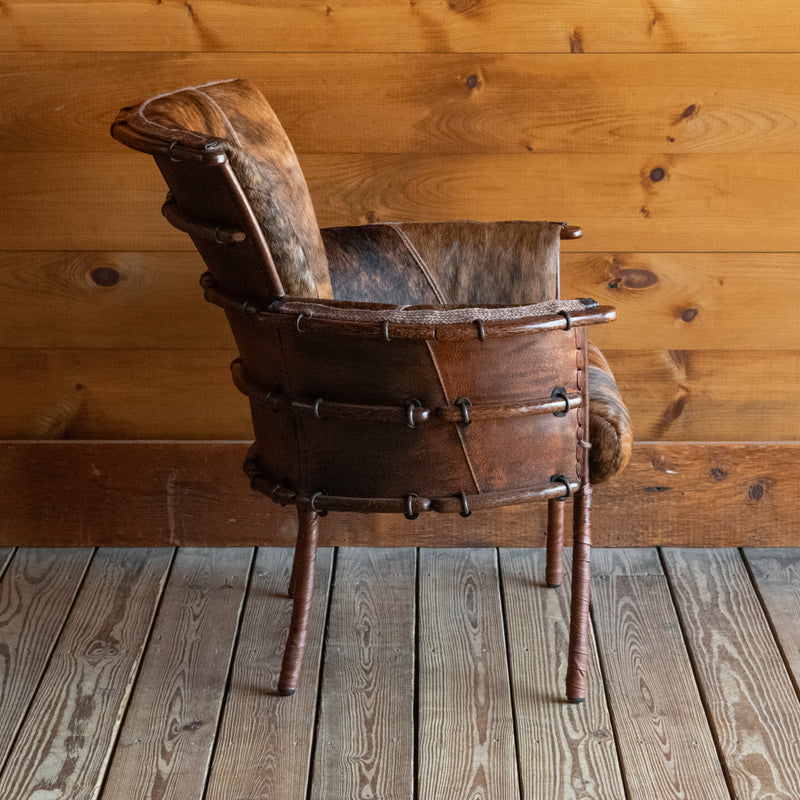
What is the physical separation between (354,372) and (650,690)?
0.79 m

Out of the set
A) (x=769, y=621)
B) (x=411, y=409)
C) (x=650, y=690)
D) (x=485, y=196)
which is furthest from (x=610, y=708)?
(x=485, y=196)

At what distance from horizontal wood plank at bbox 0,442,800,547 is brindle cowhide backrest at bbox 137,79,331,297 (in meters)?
0.72

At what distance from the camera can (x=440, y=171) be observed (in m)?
2.02

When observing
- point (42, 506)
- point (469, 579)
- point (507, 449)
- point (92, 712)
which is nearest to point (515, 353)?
point (507, 449)

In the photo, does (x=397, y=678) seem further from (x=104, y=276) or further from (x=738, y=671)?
(x=104, y=276)

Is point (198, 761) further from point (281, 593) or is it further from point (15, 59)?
point (15, 59)

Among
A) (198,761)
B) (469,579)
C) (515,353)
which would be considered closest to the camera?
(515,353)

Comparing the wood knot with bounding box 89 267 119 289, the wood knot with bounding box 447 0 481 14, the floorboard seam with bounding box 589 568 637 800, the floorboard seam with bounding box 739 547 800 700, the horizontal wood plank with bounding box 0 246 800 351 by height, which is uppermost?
the wood knot with bounding box 447 0 481 14

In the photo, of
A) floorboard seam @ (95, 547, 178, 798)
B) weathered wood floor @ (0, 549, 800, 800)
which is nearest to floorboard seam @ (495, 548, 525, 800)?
weathered wood floor @ (0, 549, 800, 800)

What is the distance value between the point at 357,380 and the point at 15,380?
1.02 m

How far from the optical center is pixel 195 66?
1.94 meters

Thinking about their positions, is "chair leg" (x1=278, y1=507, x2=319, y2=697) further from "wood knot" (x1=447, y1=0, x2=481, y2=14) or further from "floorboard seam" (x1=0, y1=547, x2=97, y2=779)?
"wood knot" (x1=447, y1=0, x2=481, y2=14)

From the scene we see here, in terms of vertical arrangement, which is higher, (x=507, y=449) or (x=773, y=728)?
(x=507, y=449)

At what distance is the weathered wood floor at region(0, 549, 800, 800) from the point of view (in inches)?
61.5
